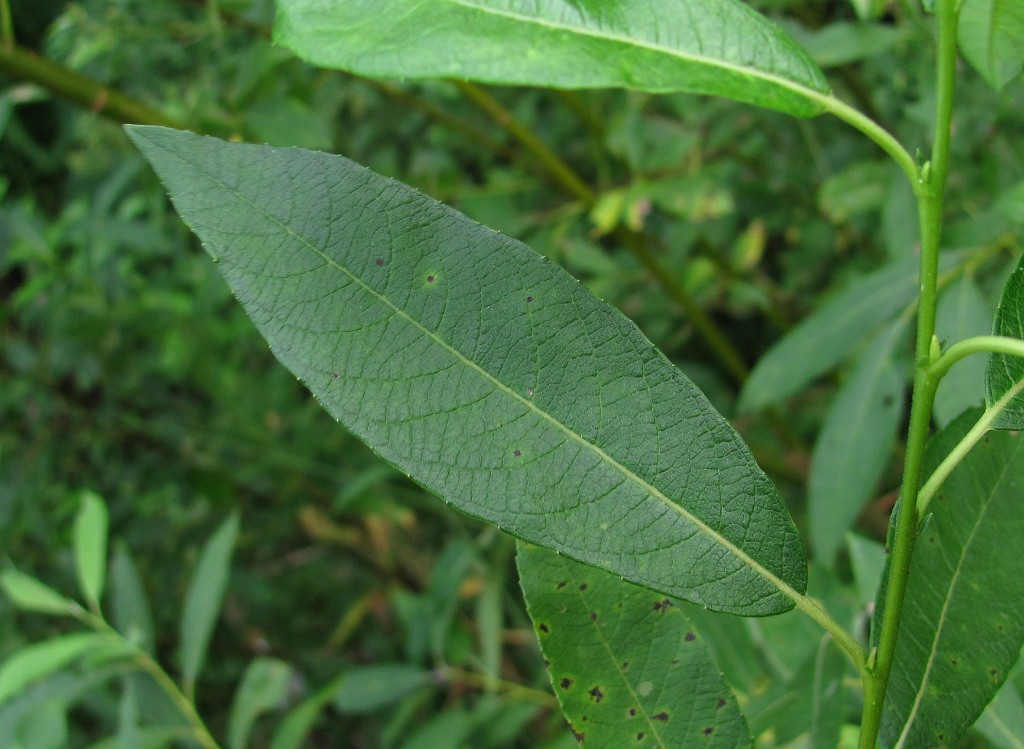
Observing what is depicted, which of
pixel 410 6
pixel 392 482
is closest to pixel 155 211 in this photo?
pixel 392 482

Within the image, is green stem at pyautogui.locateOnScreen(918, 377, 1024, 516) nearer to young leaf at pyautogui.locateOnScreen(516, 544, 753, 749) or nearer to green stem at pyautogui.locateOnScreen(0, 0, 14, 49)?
young leaf at pyautogui.locateOnScreen(516, 544, 753, 749)

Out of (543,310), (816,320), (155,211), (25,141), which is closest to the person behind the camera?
(543,310)

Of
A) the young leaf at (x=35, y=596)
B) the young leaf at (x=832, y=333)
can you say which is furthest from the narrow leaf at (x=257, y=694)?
the young leaf at (x=832, y=333)

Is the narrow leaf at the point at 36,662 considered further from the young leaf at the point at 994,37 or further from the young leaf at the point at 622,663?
the young leaf at the point at 994,37

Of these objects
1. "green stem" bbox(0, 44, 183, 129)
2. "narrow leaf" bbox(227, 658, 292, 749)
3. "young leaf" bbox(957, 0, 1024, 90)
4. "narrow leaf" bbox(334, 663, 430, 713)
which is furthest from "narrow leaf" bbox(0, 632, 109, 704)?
"young leaf" bbox(957, 0, 1024, 90)

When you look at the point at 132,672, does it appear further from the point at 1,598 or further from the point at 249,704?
the point at 1,598

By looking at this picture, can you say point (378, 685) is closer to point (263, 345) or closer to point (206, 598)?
point (206, 598)
